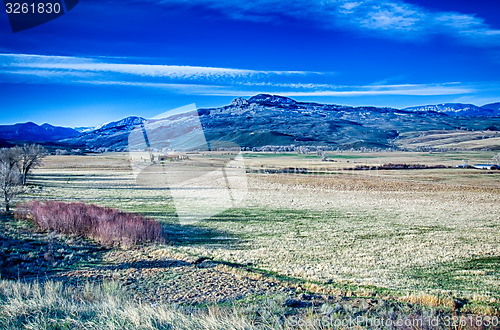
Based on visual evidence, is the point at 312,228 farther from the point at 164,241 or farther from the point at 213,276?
the point at 213,276

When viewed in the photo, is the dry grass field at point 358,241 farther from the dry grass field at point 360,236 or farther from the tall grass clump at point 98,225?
the tall grass clump at point 98,225

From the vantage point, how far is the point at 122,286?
10844 mm

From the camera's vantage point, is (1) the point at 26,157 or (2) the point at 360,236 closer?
(2) the point at 360,236

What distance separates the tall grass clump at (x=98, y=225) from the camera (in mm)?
17906

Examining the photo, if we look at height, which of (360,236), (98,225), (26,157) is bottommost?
(360,236)

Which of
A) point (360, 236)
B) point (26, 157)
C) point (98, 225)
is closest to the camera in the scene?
point (98, 225)

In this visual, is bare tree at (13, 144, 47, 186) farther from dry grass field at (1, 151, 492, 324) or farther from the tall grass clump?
the tall grass clump

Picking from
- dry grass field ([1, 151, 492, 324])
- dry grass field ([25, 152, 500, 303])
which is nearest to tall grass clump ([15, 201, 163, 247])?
dry grass field ([1, 151, 492, 324])

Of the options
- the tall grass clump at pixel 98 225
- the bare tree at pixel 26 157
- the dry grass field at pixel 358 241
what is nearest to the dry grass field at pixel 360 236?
the dry grass field at pixel 358 241

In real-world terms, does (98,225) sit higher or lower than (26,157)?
lower

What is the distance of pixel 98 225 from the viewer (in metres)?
19.3

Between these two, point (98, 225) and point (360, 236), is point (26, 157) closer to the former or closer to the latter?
point (98, 225)

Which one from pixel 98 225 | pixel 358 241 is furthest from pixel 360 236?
pixel 98 225

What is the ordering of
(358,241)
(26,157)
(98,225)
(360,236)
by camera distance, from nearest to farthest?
(358,241) → (98,225) → (360,236) → (26,157)
